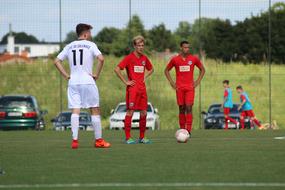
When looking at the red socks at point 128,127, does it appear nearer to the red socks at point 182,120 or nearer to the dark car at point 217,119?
the red socks at point 182,120

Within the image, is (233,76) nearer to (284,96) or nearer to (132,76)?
(284,96)

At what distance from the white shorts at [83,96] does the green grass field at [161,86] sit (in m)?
22.2

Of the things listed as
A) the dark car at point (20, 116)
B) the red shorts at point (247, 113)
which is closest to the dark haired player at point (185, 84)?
the dark car at point (20, 116)

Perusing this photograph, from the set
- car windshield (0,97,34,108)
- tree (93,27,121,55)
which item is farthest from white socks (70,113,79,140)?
tree (93,27,121,55)

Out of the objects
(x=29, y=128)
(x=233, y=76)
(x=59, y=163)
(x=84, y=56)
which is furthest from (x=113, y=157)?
(x=233, y=76)

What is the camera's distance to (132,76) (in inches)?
691

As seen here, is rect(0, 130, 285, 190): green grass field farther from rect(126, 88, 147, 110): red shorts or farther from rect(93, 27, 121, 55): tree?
rect(93, 27, 121, 55): tree

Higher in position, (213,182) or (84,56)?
(84,56)

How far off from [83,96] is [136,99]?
7.28 feet

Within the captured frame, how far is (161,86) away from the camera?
129ft

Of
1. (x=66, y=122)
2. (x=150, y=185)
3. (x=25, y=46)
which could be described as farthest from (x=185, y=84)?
(x=25, y=46)

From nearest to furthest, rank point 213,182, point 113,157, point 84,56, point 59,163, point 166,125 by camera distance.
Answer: point 213,182, point 59,163, point 113,157, point 84,56, point 166,125

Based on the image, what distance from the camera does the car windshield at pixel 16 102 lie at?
105ft

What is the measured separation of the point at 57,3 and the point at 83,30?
21.3 metres
